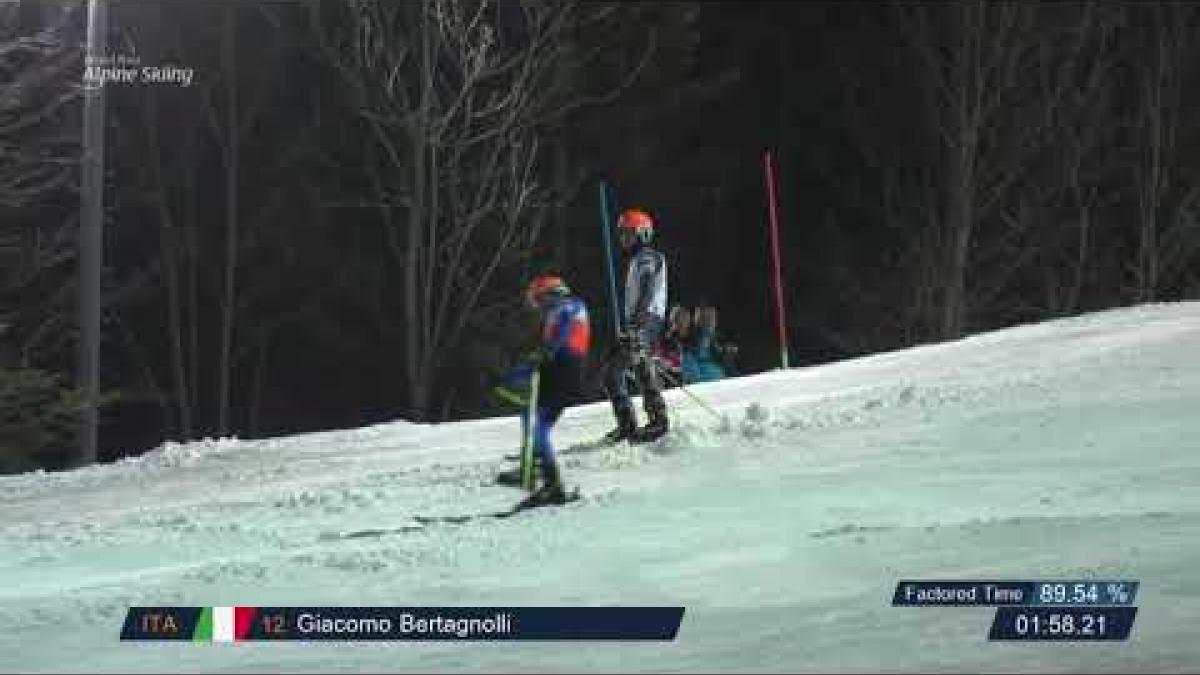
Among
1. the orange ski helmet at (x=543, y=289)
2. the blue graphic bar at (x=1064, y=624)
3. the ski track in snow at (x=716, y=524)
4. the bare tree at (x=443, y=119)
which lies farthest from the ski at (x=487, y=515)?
the bare tree at (x=443, y=119)

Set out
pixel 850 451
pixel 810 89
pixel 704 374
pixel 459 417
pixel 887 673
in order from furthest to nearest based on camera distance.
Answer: pixel 810 89 < pixel 459 417 < pixel 704 374 < pixel 850 451 < pixel 887 673

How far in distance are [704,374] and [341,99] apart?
51.9 ft

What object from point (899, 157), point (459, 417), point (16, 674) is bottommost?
point (459, 417)

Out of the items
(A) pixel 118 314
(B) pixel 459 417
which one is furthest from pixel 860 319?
(A) pixel 118 314

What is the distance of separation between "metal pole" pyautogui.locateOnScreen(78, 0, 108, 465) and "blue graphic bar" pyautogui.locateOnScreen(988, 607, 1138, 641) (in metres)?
11.6

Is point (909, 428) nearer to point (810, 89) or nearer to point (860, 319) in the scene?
point (860, 319)

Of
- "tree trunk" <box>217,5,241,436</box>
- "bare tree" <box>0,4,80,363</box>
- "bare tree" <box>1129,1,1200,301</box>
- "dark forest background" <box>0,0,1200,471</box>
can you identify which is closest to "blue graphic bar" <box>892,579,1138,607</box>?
"bare tree" <box>0,4,80,363</box>

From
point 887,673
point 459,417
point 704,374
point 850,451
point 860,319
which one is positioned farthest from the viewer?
point 860,319

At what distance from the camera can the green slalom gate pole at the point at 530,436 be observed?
40.1 feet

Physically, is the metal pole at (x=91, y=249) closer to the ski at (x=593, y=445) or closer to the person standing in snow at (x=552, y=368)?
the ski at (x=593, y=445)

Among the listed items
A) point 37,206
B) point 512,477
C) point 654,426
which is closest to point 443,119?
point 37,206

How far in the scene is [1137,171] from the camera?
38500 mm

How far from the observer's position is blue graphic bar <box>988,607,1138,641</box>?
8516mm

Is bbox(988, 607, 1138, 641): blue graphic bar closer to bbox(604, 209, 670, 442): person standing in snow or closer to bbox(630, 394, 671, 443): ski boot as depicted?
bbox(604, 209, 670, 442): person standing in snow
